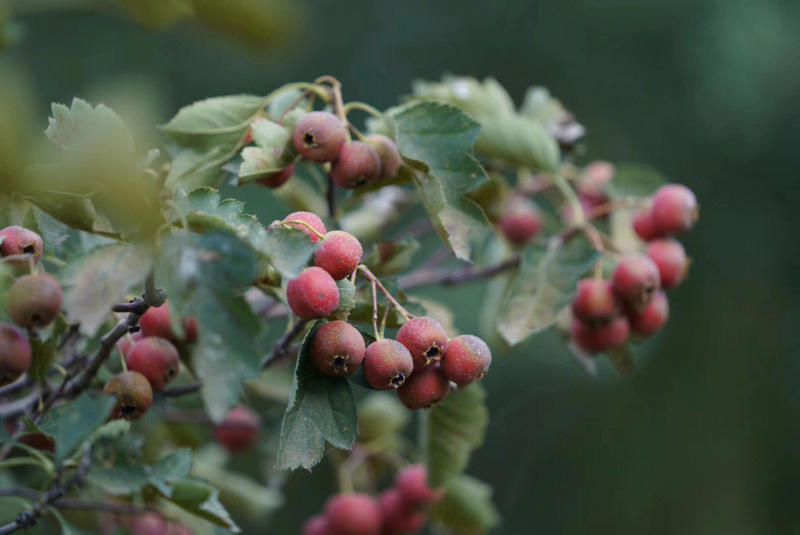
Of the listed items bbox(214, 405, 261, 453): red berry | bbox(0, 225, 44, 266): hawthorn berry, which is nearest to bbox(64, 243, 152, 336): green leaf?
bbox(0, 225, 44, 266): hawthorn berry

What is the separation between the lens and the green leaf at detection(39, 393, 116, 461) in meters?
0.87

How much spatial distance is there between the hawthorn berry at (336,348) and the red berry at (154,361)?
8.4 inches

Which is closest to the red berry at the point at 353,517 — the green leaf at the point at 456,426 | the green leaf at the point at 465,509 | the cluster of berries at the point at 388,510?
the cluster of berries at the point at 388,510

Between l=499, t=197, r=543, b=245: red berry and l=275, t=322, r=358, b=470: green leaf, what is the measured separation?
0.95 metres

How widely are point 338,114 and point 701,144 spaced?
9.08 ft

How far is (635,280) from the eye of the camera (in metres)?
1.46

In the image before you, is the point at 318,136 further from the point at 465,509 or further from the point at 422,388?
the point at 465,509

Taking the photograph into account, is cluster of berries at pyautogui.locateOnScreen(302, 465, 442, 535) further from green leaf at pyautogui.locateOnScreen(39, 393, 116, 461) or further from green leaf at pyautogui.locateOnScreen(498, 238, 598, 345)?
green leaf at pyautogui.locateOnScreen(39, 393, 116, 461)

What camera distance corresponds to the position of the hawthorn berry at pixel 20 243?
3.16 ft

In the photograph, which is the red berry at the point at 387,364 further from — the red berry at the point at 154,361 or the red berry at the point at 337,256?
the red berry at the point at 154,361

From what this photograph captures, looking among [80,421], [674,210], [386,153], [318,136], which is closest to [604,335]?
[674,210]

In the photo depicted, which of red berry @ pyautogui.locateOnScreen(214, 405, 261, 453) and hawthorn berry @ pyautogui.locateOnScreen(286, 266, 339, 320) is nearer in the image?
hawthorn berry @ pyautogui.locateOnScreen(286, 266, 339, 320)

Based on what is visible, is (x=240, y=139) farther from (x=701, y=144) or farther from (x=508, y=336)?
(x=701, y=144)

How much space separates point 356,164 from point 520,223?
2.39ft
